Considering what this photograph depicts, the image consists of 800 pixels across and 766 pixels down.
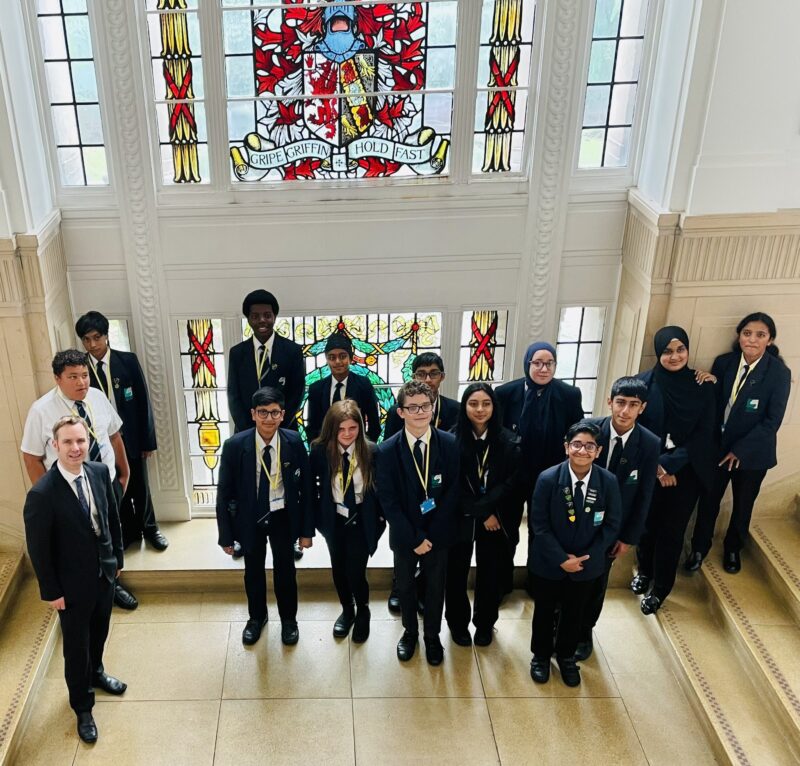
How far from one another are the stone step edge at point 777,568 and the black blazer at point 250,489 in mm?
Answer: 2857

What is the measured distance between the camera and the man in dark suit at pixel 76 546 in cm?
366

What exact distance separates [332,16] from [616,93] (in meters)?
1.79

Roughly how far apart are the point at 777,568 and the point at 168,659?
3.71 m

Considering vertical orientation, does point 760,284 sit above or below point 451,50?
below

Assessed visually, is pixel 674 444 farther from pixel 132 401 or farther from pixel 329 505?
pixel 132 401

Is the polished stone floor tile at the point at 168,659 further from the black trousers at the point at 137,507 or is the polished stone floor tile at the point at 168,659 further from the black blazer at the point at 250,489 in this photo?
the black blazer at the point at 250,489

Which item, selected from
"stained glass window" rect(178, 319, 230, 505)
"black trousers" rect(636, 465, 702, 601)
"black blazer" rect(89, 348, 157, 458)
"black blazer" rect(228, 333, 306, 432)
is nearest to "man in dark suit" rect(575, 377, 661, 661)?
"black trousers" rect(636, 465, 702, 601)

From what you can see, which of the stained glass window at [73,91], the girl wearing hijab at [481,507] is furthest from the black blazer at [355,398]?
the stained glass window at [73,91]

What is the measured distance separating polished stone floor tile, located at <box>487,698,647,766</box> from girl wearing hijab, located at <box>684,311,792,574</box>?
4.79ft

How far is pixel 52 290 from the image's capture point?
191 inches

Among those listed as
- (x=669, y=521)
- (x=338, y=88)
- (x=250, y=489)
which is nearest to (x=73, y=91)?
(x=338, y=88)

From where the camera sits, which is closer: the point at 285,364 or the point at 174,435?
the point at 285,364

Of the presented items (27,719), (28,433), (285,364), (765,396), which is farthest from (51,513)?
(765,396)

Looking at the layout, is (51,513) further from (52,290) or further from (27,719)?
(52,290)
